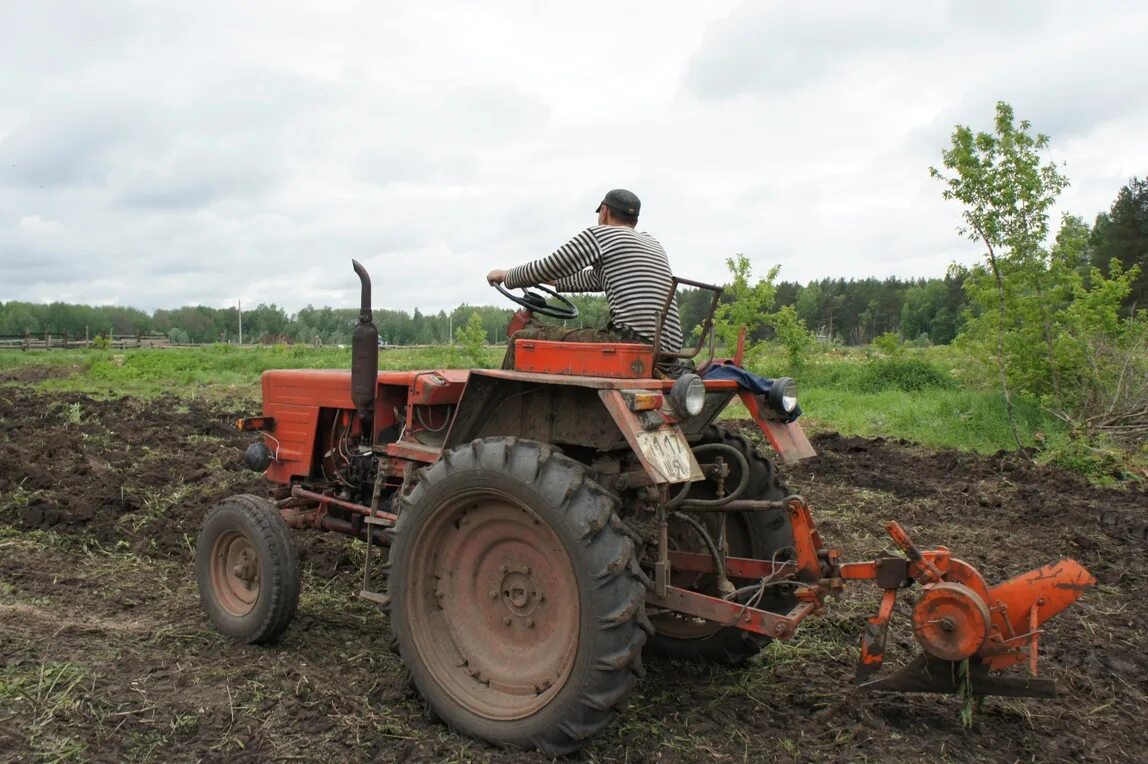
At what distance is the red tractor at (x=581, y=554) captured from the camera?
3123 mm

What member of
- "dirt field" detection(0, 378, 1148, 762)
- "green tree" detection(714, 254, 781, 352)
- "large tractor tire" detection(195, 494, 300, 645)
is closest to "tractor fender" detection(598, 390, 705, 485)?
"dirt field" detection(0, 378, 1148, 762)

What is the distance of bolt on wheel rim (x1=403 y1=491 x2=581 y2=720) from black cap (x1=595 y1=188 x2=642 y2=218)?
154cm

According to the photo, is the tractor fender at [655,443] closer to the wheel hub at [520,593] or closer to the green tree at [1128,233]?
the wheel hub at [520,593]

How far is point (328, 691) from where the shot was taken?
12.2 feet

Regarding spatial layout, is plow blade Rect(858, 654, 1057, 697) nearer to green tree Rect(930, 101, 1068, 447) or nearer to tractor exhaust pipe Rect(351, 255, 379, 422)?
tractor exhaust pipe Rect(351, 255, 379, 422)

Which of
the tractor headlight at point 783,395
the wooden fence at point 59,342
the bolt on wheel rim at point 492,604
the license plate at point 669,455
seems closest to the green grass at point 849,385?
the wooden fence at point 59,342

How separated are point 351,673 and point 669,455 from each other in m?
1.94

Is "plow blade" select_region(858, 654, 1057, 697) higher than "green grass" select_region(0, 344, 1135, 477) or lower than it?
lower

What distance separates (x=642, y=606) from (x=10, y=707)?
256 cm

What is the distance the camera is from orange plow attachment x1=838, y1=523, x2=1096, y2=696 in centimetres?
316

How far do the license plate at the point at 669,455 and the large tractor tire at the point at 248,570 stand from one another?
7.13 feet

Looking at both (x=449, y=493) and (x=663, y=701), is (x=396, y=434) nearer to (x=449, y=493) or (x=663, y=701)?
(x=449, y=493)

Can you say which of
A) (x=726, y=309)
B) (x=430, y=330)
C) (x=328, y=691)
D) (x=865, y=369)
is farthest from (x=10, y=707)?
(x=430, y=330)

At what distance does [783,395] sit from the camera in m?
3.78
